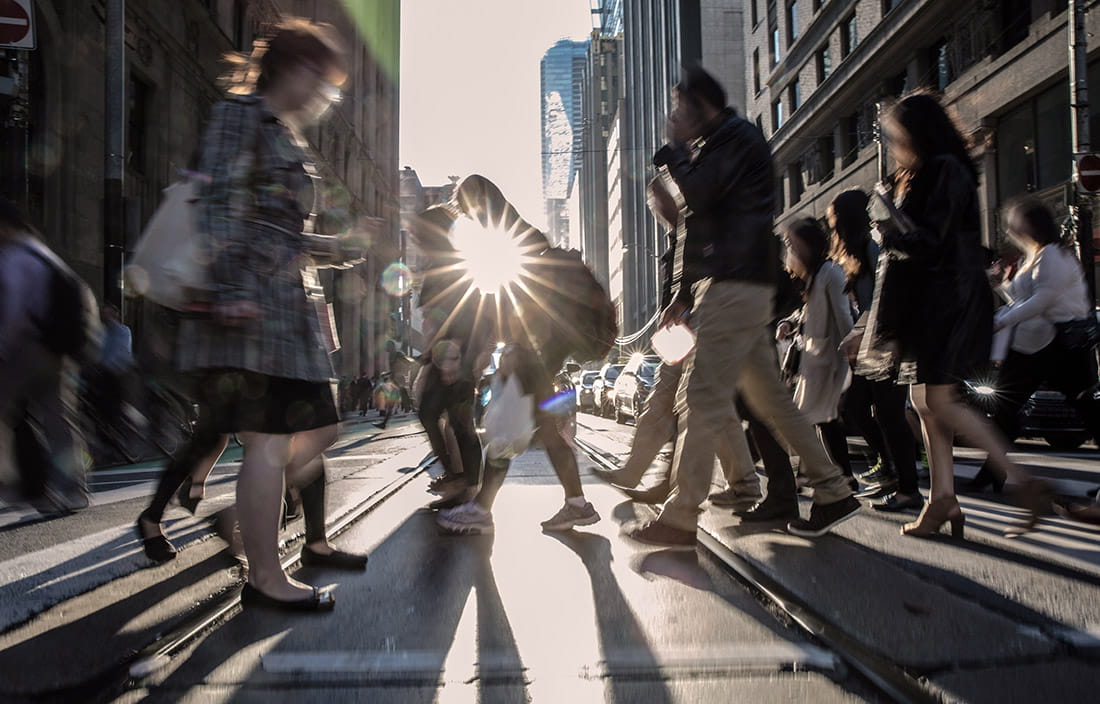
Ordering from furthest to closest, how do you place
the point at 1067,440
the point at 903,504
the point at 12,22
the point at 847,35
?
the point at 847,35 < the point at 1067,440 < the point at 12,22 < the point at 903,504

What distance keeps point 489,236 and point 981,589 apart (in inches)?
108

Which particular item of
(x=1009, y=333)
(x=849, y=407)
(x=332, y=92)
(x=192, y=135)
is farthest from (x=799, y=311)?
(x=192, y=135)

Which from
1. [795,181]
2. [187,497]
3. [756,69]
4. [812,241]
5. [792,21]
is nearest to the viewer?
[187,497]

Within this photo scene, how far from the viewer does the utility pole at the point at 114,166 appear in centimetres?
1242

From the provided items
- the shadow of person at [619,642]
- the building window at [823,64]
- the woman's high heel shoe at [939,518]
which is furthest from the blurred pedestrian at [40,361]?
the building window at [823,64]

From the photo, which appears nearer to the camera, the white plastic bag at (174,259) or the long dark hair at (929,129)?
the white plastic bag at (174,259)

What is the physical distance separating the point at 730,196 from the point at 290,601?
234 centimetres

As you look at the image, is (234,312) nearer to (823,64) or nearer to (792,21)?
(823,64)

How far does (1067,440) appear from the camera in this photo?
34.1 feet

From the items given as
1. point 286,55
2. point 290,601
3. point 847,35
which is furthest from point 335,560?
point 847,35

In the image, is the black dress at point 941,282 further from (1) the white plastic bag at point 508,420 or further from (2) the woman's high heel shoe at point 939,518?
(1) the white plastic bag at point 508,420

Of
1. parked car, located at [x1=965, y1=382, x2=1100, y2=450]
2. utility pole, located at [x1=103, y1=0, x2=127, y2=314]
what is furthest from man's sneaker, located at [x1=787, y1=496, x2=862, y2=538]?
utility pole, located at [x1=103, y1=0, x2=127, y2=314]

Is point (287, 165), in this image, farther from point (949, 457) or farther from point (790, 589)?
point (949, 457)

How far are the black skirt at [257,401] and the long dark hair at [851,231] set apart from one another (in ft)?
10.3
